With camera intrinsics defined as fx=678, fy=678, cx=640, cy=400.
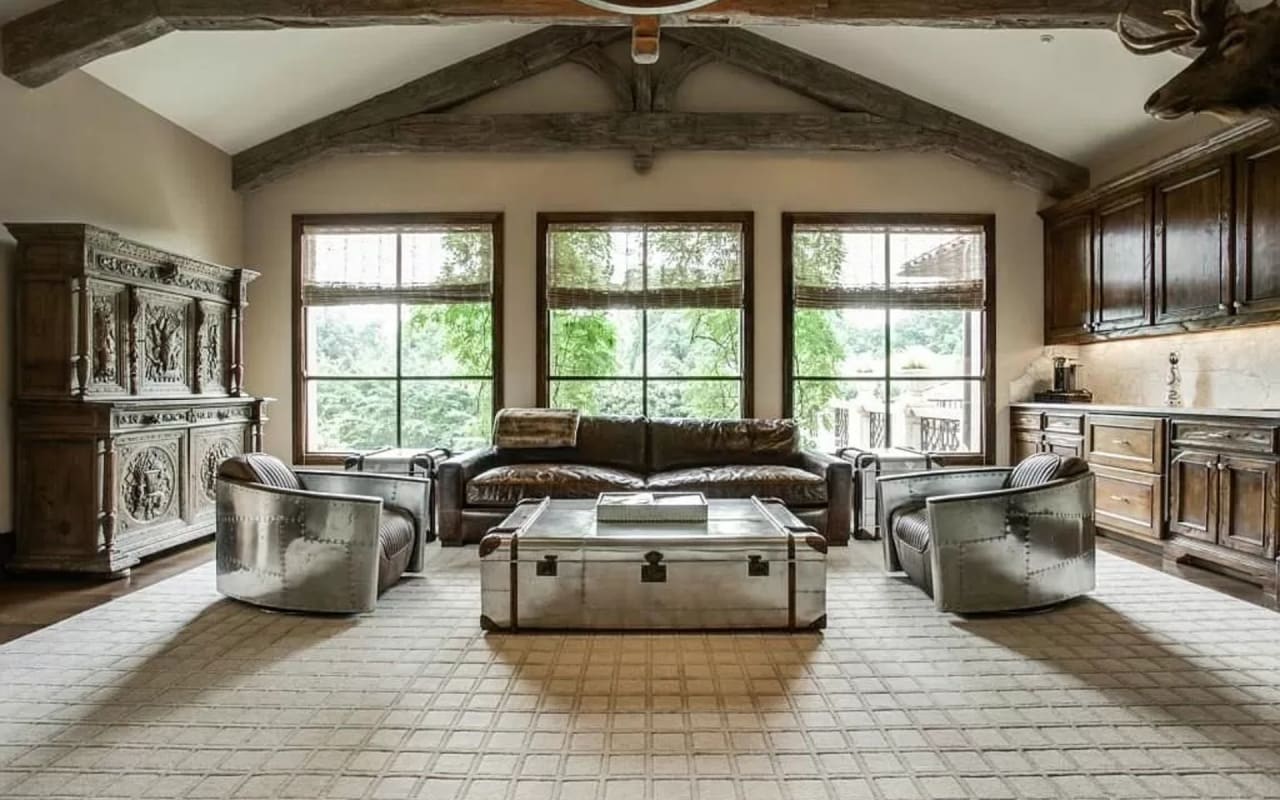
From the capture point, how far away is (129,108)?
4773 millimetres

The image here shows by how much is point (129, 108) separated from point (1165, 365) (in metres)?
7.84

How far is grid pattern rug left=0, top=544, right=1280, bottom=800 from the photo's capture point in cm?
187

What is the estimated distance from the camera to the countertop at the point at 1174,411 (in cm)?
374

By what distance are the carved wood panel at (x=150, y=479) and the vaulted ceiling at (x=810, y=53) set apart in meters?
2.48

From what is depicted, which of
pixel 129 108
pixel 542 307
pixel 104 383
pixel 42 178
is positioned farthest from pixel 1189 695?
pixel 129 108

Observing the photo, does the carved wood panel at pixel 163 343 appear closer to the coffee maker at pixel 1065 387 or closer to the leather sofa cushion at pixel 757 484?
the leather sofa cushion at pixel 757 484

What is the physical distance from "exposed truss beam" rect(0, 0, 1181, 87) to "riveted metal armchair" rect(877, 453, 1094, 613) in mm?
2738

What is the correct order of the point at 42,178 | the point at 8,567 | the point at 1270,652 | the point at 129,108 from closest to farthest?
the point at 1270,652
the point at 8,567
the point at 42,178
the point at 129,108

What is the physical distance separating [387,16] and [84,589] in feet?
12.2

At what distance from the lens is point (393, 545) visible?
3545 millimetres

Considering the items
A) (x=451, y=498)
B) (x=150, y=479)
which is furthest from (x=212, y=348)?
(x=451, y=498)

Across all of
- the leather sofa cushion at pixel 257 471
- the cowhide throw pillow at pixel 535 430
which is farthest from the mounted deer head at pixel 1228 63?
the leather sofa cushion at pixel 257 471

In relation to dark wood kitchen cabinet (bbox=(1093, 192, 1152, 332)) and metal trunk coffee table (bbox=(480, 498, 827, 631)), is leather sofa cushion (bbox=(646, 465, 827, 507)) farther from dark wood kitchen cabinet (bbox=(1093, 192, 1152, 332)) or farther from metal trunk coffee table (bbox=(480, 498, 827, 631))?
dark wood kitchen cabinet (bbox=(1093, 192, 1152, 332))

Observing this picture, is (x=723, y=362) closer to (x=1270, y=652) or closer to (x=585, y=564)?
(x=585, y=564)
